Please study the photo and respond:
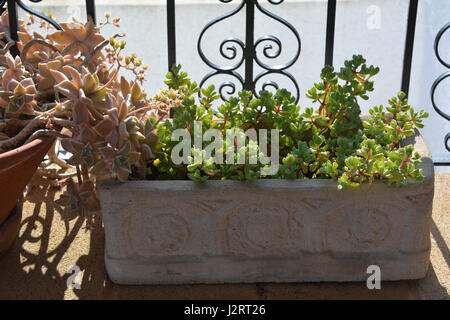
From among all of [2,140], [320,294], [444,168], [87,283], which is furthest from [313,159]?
[444,168]

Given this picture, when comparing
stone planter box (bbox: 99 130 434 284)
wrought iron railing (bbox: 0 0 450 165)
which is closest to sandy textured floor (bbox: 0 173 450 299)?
stone planter box (bbox: 99 130 434 284)

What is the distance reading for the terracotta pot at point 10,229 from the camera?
1.51 metres

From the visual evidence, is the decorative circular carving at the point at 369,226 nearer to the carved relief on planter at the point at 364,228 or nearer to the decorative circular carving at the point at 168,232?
the carved relief on planter at the point at 364,228

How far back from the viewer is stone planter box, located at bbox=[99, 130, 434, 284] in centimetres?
135

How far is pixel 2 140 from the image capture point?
1.39 metres

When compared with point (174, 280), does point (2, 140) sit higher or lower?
higher

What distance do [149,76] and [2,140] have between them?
4791 millimetres

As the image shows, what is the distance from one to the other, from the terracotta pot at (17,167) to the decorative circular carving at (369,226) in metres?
0.80

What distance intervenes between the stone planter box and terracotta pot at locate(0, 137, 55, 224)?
18cm

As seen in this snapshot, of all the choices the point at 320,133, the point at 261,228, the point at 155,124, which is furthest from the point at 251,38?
the point at 261,228

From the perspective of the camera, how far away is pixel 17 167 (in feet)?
4.35

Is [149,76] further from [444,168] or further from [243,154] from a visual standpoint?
[243,154]

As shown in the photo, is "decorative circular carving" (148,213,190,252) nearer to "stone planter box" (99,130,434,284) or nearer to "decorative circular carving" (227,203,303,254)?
"stone planter box" (99,130,434,284)

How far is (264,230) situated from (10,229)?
2.38 ft
